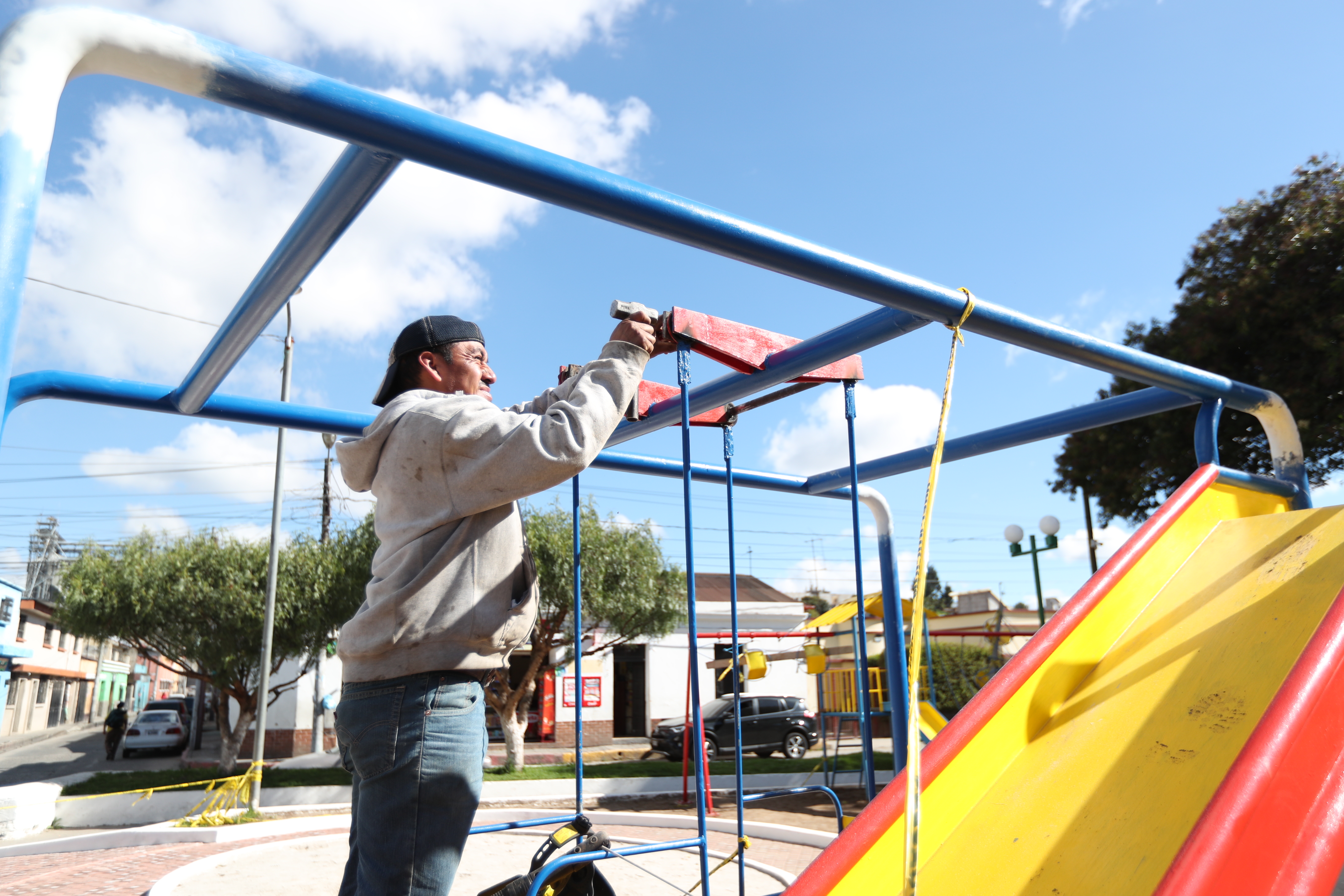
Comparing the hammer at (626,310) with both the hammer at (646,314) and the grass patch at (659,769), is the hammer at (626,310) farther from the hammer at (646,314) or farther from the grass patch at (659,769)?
the grass patch at (659,769)

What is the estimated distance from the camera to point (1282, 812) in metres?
1.06

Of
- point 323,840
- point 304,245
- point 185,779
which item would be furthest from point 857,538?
point 185,779

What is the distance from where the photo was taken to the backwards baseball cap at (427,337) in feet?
6.22

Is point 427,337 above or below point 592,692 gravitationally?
above

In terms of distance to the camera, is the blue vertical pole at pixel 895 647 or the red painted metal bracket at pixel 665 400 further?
the blue vertical pole at pixel 895 647

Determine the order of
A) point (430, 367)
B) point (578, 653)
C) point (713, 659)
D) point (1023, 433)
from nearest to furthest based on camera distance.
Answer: point (430, 367)
point (578, 653)
point (1023, 433)
point (713, 659)

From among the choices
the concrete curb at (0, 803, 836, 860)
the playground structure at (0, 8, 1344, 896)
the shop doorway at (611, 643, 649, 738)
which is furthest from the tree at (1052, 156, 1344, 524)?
the shop doorway at (611, 643, 649, 738)

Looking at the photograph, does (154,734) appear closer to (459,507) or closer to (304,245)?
(459,507)

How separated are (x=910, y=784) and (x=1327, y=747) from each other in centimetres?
65

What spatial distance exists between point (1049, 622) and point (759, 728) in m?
16.7

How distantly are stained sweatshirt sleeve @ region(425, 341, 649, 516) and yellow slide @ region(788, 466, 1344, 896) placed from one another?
0.78 meters

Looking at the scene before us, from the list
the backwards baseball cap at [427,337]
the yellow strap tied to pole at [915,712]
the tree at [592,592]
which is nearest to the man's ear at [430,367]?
the backwards baseball cap at [427,337]

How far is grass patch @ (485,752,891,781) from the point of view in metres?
13.5

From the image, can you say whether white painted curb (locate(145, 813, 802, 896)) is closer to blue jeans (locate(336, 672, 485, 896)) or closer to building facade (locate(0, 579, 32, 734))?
blue jeans (locate(336, 672, 485, 896))
